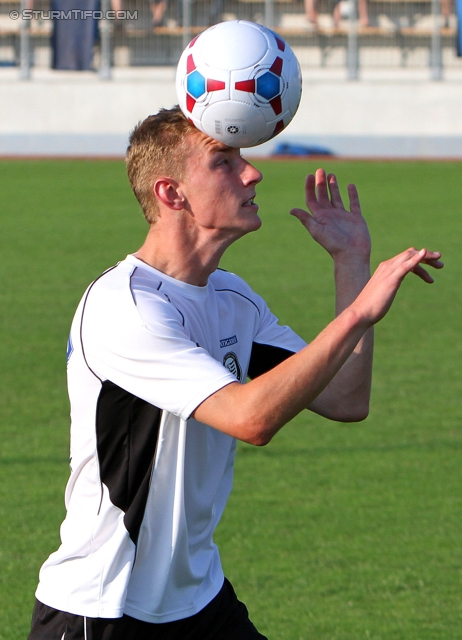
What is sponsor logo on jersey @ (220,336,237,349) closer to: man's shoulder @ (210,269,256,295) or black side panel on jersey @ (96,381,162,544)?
man's shoulder @ (210,269,256,295)


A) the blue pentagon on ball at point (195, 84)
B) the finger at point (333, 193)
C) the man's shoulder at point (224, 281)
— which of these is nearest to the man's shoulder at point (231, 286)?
the man's shoulder at point (224, 281)

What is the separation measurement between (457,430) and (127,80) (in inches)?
1130

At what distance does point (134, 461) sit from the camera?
298 centimetres

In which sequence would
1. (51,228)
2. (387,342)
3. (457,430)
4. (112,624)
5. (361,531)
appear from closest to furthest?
(112,624), (361,531), (457,430), (387,342), (51,228)

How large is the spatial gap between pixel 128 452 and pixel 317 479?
4026 mm

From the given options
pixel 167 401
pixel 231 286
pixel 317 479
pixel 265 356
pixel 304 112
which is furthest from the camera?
pixel 304 112

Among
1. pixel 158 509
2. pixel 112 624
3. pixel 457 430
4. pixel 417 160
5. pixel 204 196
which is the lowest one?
pixel 417 160

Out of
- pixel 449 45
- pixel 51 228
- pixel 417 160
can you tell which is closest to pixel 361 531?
pixel 51 228

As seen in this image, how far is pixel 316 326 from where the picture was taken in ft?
37.1

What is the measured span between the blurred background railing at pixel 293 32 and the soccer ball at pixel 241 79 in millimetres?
32147

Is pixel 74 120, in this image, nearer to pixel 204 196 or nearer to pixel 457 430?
pixel 457 430

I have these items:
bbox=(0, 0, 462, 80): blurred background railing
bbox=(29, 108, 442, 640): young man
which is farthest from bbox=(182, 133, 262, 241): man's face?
bbox=(0, 0, 462, 80): blurred background railing

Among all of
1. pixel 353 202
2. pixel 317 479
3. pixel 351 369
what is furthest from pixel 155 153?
pixel 317 479

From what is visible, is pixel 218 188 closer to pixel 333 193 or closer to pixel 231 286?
pixel 231 286
